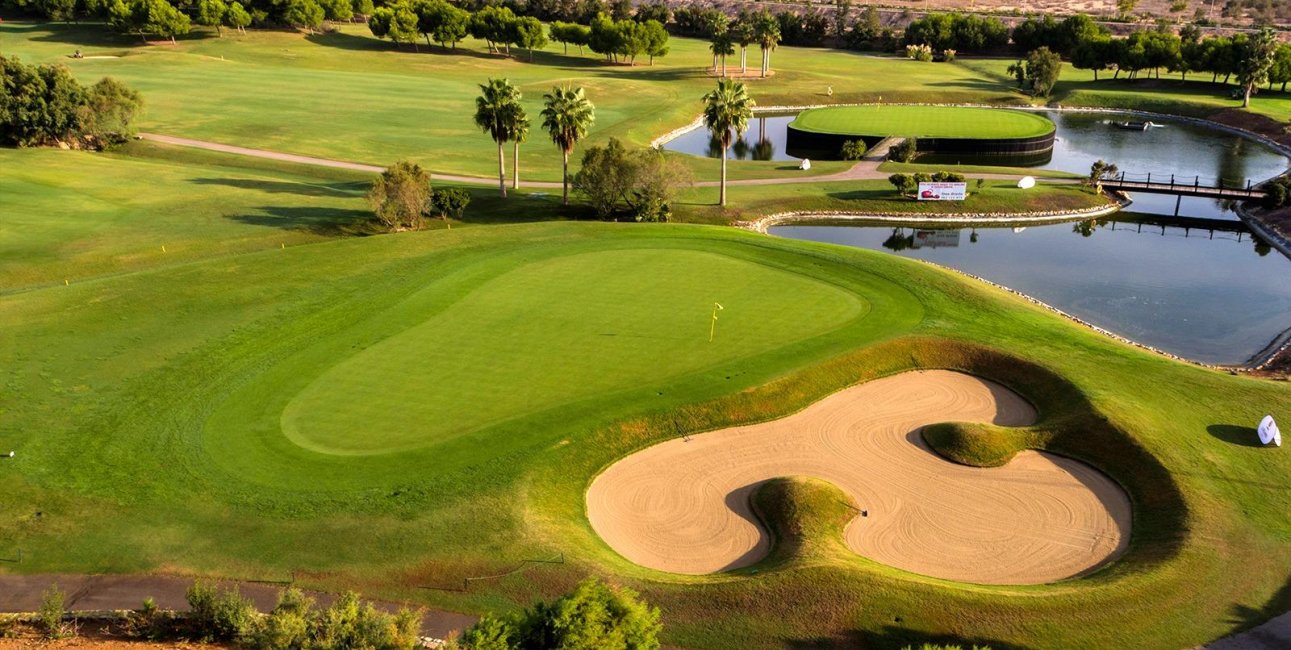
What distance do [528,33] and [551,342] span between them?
13392cm

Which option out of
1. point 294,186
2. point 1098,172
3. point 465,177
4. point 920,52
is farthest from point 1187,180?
point 294,186

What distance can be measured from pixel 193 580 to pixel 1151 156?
383 ft

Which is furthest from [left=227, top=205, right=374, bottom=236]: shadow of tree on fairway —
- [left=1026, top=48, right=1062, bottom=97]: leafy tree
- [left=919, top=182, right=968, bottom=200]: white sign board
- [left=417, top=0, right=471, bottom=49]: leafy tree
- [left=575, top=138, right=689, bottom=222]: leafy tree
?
[left=1026, top=48, right=1062, bottom=97]: leafy tree

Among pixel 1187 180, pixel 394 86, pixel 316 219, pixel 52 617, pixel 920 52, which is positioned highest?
pixel 920 52

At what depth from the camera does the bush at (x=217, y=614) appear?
25188 mm

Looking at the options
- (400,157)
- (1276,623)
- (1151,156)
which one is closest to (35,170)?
(400,157)

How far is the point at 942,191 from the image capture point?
83188mm

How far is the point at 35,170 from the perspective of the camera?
260 feet

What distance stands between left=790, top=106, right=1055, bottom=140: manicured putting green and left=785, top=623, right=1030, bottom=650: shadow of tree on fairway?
92705 millimetres

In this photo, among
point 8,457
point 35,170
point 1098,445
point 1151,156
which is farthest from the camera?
point 1151,156

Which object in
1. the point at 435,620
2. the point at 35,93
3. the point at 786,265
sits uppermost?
the point at 35,93

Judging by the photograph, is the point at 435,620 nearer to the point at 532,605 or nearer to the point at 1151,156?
the point at 532,605

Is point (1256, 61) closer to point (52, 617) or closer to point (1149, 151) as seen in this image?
point (1149, 151)

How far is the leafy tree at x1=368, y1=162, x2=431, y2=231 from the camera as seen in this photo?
68.2 metres
